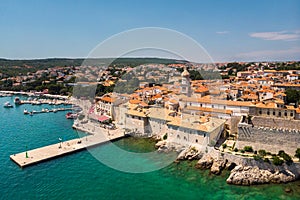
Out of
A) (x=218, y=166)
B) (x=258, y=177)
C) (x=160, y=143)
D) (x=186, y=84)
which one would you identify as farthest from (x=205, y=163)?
(x=186, y=84)

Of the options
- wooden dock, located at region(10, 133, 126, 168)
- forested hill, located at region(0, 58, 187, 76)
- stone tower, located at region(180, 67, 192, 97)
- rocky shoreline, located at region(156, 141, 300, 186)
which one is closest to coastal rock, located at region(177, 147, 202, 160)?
rocky shoreline, located at region(156, 141, 300, 186)

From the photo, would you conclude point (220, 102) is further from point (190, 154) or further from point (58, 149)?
point (58, 149)

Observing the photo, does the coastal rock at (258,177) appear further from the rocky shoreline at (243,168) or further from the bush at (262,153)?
the bush at (262,153)

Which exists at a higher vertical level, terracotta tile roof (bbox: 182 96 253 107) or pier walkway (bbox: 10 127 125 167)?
terracotta tile roof (bbox: 182 96 253 107)

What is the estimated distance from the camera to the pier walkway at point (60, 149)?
12227 mm

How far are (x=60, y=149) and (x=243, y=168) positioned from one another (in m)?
9.11

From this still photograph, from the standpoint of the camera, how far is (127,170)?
36.5 ft

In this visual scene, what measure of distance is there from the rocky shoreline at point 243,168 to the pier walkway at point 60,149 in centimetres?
503

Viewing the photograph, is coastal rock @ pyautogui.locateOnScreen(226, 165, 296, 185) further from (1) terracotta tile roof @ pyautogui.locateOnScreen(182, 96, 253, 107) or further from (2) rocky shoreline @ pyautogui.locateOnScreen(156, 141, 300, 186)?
(1) terracotta tile roof @ pyautogui.locateOnScreen(182, 96, 253, 107)

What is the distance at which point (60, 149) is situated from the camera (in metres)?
13.5

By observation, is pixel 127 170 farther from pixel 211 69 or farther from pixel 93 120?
pixel 211 69

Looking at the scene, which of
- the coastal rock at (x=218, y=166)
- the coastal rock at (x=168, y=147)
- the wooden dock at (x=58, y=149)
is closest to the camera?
the coastal rock at (x=218, y=166)

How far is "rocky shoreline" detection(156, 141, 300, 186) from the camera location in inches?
390

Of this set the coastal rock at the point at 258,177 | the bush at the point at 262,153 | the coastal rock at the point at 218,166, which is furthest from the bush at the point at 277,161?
the coastal rock at the point at 218,166
